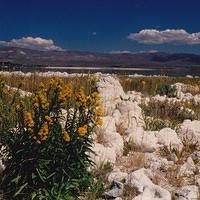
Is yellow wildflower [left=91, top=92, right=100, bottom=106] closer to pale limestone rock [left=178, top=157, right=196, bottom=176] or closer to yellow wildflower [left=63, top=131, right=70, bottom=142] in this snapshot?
yellow wildflower [left=63, top=131, right=70, bottom=142]

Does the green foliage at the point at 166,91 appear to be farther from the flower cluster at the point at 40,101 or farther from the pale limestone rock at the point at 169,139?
the flower cluster at the point at 40,101

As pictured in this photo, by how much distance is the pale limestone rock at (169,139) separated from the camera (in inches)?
395

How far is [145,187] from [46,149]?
1.63 meters

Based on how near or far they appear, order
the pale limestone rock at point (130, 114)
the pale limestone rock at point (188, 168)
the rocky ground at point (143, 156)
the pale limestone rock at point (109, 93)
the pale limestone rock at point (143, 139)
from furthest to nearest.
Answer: the pale limestone rock at point (109, 93), the pale limestone rock at point (130, 114), the pale limestone rock at point (143, 139), the pale limestone rock at point (188, 168), the rocky ground at point (143, 156)

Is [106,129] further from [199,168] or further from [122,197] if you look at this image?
[122,197]

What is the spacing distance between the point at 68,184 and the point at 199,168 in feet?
9.00

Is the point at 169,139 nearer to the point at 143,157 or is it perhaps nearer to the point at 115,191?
the point at 143,157

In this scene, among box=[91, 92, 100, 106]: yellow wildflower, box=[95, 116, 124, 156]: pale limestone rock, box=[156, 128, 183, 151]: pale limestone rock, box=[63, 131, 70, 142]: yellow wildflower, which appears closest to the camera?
box=[63, 131, 70, 142]: yellow wildflower

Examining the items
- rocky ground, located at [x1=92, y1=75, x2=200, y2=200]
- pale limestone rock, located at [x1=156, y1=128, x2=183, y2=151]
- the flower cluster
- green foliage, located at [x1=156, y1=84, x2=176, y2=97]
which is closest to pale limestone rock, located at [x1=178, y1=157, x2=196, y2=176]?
rocky ground, located at [x1=92, y1=75, x2=200, y2=200]

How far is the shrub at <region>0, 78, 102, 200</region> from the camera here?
6895 millimetres

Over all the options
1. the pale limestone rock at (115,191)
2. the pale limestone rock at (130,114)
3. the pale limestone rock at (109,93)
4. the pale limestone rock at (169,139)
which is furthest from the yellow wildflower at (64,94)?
the pale limestone rock at (109,93)

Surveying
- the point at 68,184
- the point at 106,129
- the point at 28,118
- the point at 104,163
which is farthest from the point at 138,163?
the point at 28,118

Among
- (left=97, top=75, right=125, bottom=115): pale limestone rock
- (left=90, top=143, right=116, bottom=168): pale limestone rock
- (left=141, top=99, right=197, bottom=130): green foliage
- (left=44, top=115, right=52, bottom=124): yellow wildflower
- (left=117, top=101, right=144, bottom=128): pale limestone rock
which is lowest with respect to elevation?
(left=90, top=143, right=116, bottom=168): pale limestone rock

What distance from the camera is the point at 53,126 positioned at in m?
7.07
